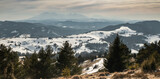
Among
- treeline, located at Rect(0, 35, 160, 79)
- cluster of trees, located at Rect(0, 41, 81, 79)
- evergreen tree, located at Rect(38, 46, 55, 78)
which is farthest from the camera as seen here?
evergreen tree, located at Rect(38, 46, 55, 78)

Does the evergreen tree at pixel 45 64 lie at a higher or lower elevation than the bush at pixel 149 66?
lower

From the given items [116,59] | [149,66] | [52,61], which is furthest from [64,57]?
[149,66]

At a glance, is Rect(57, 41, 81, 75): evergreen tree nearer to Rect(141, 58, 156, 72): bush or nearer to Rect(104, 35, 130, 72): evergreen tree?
Rect(104, 35, 130, 72): evergreen tree

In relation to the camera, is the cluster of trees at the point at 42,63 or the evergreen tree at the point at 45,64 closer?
the cluster of trees at the point at 42,63

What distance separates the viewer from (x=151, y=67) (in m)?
18.8

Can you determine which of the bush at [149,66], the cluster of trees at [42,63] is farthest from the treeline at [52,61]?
the bush at [149,66]

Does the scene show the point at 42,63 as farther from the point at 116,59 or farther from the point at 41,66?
the point at 116,59

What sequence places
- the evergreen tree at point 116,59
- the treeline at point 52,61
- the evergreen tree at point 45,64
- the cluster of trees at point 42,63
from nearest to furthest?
the treeline at point 52,61
the evergreen tree at point 116,59
the cluster of trees at point 42,63
the evergreen tree at point 45,64

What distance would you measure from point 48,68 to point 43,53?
12.1ft

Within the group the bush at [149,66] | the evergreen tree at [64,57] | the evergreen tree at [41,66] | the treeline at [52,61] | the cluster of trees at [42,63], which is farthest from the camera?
the evergreen tree at [64,57]

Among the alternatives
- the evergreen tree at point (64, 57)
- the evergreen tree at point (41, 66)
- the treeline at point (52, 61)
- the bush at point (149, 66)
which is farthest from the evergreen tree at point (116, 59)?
the evergreen tree at point (41, 66)

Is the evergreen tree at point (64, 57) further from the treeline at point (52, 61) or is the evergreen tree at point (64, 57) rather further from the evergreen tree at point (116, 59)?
the evergreen tree at point (116, 59)

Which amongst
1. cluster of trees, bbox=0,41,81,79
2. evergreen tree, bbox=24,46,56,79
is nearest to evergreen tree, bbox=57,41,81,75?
cluster of trees, bbox=0,41,81,79

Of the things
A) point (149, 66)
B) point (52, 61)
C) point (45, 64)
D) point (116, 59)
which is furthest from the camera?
point (52, 61)
